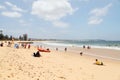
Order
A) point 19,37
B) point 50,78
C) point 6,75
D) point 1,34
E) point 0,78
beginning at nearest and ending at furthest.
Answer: point 0,78
point 6,75
point 50,78
point 1,34
point 19,37

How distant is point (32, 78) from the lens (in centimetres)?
965

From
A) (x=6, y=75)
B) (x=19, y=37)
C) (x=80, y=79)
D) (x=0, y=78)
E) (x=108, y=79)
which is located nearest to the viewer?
(x=0, y=78)

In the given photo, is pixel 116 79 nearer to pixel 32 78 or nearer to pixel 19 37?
pixel 32 78

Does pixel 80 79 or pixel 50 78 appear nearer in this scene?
pixel 50 78

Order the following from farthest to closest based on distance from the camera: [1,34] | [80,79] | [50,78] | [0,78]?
[1,34]
[80,79]
[50,78]
[0,78]

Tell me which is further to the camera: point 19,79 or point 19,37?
point 19,37

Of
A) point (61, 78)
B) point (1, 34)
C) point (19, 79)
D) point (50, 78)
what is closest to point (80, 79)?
point (61, 78)

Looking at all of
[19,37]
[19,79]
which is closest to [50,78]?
[19,79]

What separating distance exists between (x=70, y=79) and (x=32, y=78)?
219 cm

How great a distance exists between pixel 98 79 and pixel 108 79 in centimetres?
75

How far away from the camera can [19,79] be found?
29.9 feet

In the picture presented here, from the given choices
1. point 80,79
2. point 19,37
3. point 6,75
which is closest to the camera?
point 6,75

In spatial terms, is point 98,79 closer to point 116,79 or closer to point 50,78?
point 116,79

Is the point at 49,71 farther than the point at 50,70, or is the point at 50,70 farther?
the point at 50,70
